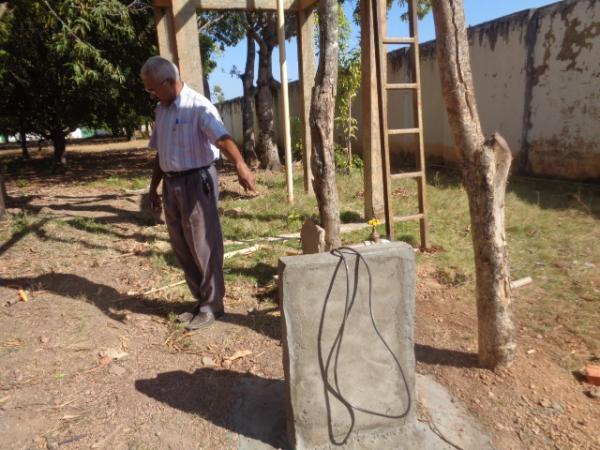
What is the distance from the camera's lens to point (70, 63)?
292 inches

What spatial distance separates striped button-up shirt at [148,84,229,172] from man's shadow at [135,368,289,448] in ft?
4.74

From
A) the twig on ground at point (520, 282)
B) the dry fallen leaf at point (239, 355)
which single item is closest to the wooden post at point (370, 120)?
the twig on ground at point (520, 282)

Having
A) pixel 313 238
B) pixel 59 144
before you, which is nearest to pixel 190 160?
pixel 313 238

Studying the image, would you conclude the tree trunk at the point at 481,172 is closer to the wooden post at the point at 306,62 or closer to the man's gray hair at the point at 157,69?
the man's gray hair at the point at 157,69

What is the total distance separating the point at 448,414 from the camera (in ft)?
8.04

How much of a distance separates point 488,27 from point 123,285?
8.48m

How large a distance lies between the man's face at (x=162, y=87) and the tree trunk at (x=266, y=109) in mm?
8297

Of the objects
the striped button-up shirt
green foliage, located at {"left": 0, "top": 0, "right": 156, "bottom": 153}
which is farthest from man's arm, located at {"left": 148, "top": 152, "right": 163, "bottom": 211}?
green foliage, located at {"left": 0, "top": 0, "right": 156, "bottom": 153}

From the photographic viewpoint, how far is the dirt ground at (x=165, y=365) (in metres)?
2.35

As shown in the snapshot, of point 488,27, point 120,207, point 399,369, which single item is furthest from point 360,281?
point 488,27

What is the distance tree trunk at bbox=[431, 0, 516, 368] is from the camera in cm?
251

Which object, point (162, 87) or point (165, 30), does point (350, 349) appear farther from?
point (165, 30)

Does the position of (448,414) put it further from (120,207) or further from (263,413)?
(120,207)

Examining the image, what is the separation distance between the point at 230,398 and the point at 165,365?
24.5 inches
